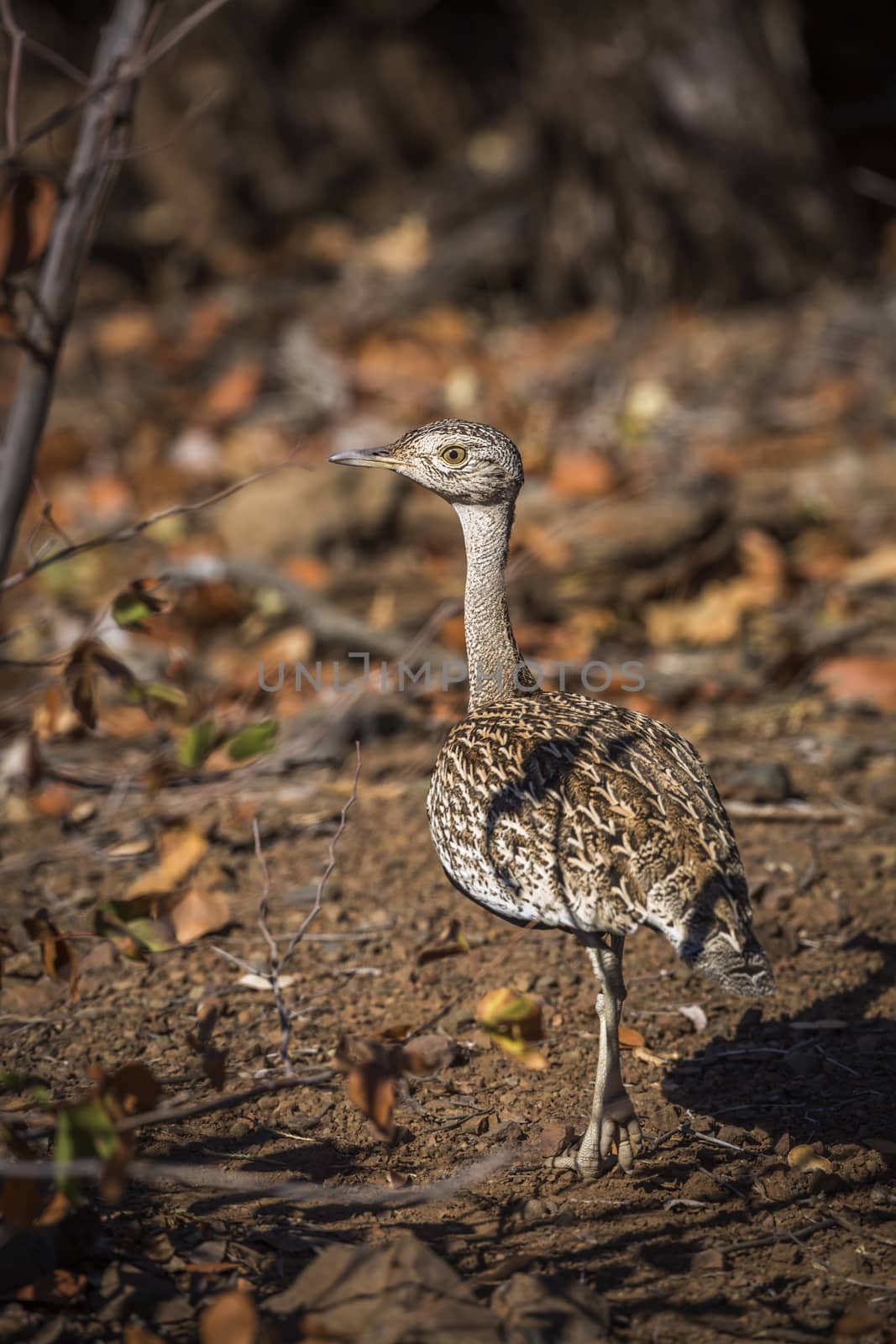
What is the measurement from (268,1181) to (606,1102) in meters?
0.76

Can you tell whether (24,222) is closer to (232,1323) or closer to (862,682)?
(232,1323)

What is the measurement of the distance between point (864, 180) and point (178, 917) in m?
8.69

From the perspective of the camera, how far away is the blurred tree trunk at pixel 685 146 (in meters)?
8.59

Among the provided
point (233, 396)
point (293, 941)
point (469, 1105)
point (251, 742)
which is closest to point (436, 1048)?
point (469, 1105)

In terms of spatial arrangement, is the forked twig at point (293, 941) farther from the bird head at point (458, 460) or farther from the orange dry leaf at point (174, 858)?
the bird head at point (458, 460)

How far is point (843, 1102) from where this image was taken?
321cm

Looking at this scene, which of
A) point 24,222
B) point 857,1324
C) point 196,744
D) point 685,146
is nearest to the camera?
point 857,1324

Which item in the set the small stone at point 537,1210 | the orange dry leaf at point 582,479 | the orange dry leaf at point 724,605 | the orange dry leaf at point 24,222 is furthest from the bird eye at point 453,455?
the orange dry leaf at point 582,479

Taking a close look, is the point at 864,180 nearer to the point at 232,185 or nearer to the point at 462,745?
the point at 232,185

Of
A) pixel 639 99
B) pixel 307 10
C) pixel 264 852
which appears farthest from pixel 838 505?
pixel 307 10

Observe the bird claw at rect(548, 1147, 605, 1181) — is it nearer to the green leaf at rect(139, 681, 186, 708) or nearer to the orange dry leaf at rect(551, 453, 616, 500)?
the green leaf at rect(139, 681, 186, 708)

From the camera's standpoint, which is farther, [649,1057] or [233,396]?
[233,396]

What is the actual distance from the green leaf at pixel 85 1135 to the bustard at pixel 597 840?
1074 mm

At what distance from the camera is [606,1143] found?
301 centimetres
